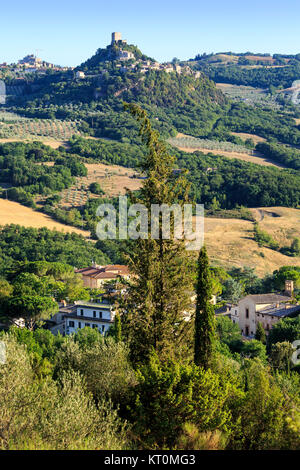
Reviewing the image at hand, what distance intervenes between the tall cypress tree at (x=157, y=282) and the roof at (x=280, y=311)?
17353mm

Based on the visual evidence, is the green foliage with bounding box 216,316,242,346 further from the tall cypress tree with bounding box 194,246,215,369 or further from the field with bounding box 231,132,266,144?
the field with bounding box 231,132,266,144

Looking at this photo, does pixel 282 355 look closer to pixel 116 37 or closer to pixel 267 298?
pixel 267 298

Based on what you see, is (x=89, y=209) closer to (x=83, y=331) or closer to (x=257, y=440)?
(x=83, y=331)

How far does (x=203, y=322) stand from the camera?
17.3 metres

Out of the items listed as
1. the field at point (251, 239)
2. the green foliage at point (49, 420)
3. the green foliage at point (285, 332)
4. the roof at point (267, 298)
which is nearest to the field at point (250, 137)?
the field at point (251, 239)

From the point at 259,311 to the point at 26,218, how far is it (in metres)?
46.7

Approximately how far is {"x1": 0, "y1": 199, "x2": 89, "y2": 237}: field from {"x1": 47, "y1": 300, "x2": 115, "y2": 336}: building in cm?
3673

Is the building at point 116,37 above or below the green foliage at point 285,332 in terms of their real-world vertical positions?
above

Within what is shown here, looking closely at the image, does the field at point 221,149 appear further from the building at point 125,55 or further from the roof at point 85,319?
the roof at point 85,319

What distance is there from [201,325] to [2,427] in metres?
6.80

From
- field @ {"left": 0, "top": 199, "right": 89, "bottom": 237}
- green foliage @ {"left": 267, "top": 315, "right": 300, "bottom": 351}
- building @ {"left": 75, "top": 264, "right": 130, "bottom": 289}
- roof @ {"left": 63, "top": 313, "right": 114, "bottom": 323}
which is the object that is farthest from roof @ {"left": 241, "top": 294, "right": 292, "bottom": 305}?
field @ {"left": 0, "top": 199, "right": 89, "bottom": 237}

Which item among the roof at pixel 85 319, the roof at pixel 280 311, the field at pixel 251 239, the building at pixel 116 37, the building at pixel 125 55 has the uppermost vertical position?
the building at pixel 116 37

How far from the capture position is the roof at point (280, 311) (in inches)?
1372

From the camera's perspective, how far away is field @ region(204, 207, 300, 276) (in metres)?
67.4
